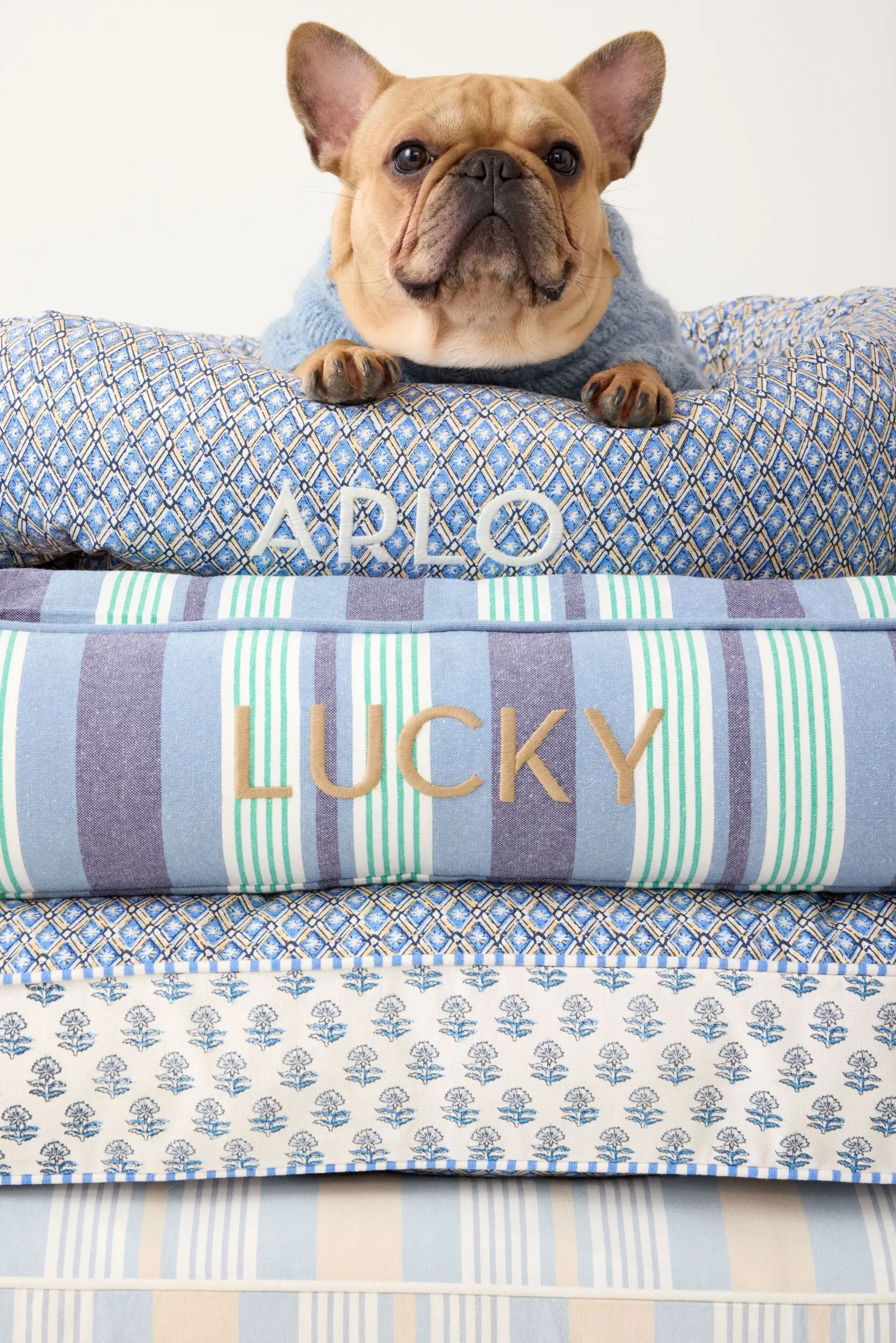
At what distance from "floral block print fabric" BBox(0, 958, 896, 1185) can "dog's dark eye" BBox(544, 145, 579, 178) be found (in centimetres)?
79

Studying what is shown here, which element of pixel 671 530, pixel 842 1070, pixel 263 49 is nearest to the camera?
pixel 842 1070

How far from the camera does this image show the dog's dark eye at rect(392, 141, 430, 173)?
1.07 metres

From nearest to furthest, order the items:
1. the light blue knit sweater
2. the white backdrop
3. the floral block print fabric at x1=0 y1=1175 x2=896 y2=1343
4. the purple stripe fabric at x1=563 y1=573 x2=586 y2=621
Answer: the floral block print fabric at x1=0 y1=1175 x2=896 y2=1343, the purple stripe fabric at x1=563 y1=573 x2=586 y2=621, the light blue knit sweater, the white backdrop

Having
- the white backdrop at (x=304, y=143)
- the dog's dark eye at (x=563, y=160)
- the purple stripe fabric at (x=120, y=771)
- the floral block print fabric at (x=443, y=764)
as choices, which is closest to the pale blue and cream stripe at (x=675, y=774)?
the floral block print fabric at (x=443, y=764)

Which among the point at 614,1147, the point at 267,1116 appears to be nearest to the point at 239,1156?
the point at 267,1116

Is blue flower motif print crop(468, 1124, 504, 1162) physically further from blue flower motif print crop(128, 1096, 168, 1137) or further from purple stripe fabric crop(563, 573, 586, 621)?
purple stripe fabric crop(563, 573, 586, 621)

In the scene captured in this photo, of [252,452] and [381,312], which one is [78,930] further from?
[381,312]

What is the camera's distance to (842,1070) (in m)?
0.71

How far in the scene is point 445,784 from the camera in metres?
0.72

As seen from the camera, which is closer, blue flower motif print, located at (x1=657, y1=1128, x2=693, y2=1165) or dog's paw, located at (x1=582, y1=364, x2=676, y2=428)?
blue flower motif print, located at (x1=657, y1=1128, x2=693, y2=1165)

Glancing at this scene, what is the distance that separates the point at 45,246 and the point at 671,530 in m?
1.58

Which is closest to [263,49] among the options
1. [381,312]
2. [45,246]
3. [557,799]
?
[45,246]

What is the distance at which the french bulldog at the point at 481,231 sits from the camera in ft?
3.38

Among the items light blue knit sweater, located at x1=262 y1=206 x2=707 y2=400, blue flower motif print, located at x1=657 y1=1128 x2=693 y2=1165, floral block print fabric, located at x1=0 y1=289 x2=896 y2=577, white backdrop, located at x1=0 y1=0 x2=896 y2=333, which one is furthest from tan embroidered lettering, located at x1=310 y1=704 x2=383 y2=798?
white backdrop, located at x1=0 y1=0 x2=896 y2=333
